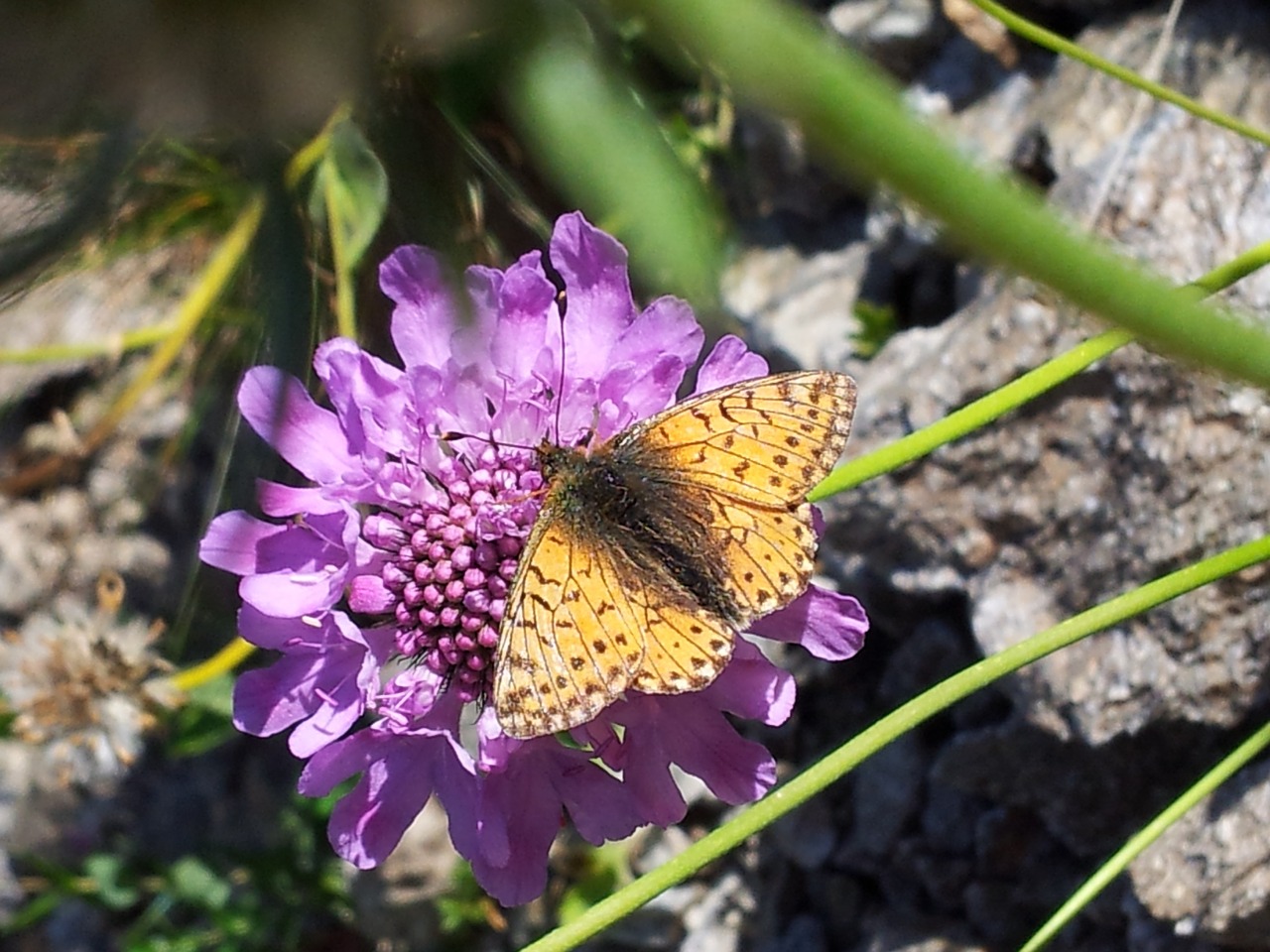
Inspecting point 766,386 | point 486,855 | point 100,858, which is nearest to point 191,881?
point 100,858

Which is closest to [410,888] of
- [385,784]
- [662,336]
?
[385,784]

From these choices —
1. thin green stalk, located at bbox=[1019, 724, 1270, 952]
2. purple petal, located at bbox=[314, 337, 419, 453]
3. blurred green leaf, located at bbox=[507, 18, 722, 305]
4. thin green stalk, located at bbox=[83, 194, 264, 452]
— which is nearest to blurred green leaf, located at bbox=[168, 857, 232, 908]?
thin green stalk, located at bbox=[83, 194, 264, 452]

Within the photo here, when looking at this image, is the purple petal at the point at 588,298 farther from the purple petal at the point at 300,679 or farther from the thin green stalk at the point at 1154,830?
the thin green stalk at the point at 1154,830

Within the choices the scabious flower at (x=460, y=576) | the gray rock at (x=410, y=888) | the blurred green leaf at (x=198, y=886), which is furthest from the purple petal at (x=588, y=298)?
the blurred green leaf at (x=198, y=886)

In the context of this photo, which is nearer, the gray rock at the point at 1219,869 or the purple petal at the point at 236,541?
the purple petal at the point at 236,541

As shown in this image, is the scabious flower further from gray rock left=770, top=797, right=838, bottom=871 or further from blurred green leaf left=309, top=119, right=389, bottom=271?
gray rock left=770, top=797, right=838, bottom=871

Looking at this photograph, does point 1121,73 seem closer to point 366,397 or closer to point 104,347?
point 366,397
